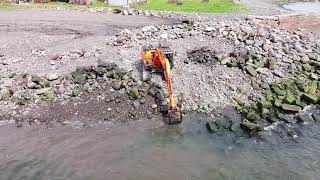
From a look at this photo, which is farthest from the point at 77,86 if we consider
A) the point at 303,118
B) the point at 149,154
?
the point at 303,118

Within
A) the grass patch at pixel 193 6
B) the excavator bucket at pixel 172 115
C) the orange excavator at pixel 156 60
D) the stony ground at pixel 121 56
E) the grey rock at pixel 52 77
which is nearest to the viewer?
the excavator bucket at pixel 172 115

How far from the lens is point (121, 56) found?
27516 millimetres

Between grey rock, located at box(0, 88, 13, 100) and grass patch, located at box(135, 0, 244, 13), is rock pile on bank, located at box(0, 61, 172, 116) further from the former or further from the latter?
grass patch, located at box(135, 0, 244, 13)

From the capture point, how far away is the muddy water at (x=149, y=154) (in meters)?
18.0

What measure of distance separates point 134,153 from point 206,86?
7815 millimetres

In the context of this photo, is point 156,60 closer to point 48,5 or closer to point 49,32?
point 49,32

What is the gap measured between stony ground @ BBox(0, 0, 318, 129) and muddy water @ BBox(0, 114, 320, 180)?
5.45ft

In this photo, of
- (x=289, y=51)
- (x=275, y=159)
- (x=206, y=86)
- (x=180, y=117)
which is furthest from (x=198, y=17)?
(x=275, y=159)

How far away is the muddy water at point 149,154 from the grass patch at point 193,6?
2801cm

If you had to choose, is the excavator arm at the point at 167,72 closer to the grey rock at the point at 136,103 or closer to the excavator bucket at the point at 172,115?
the excavator bucket at the point at 172,115

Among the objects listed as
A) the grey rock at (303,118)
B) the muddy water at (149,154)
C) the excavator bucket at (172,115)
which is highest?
the excavator bucket at (172,115)

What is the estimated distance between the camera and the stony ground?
906 inches

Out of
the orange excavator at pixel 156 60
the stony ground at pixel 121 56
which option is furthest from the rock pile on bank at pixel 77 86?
the orange excavator at pixel 156 60

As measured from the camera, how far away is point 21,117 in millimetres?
22047
